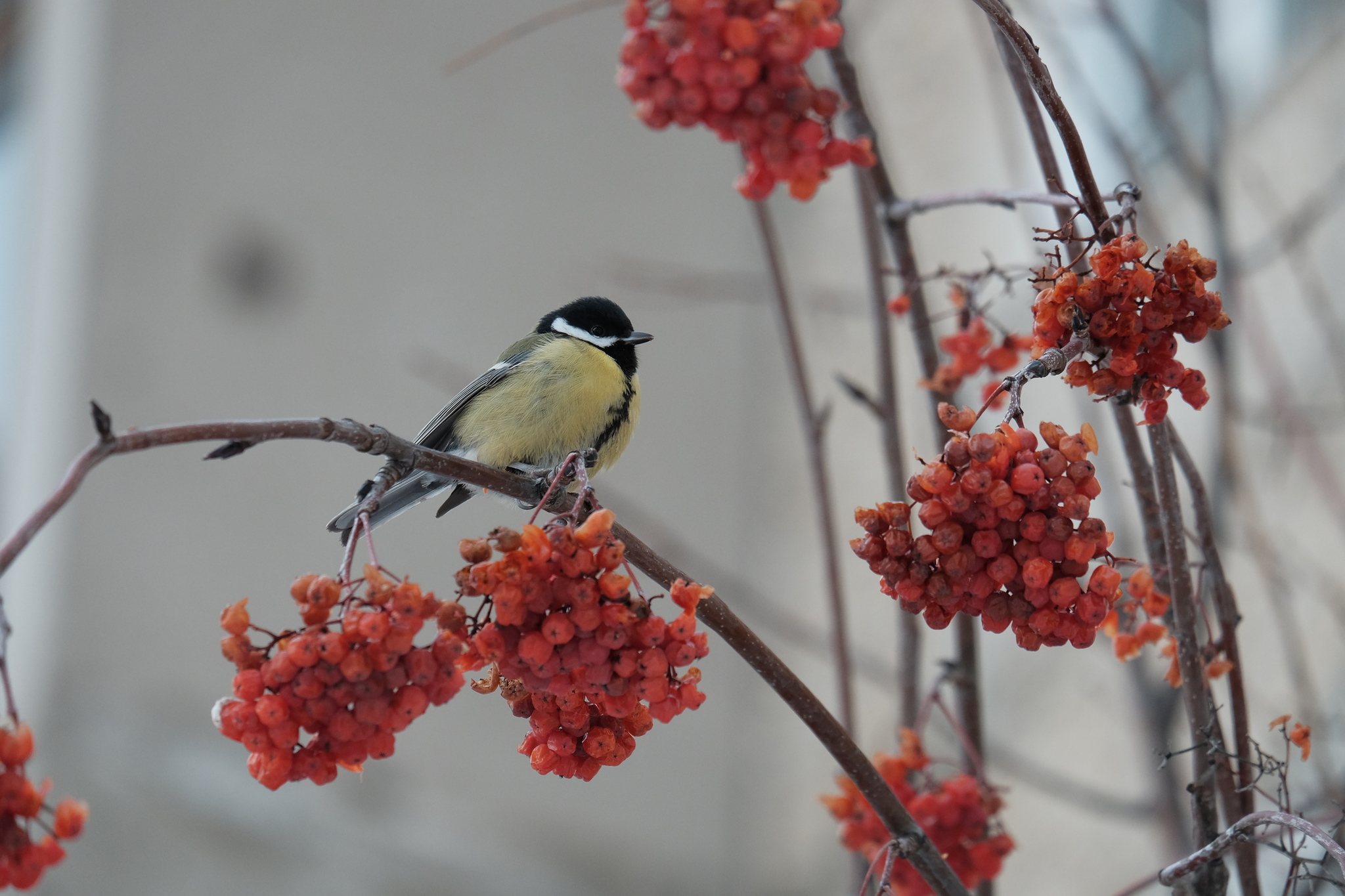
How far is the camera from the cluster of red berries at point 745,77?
0.57 m

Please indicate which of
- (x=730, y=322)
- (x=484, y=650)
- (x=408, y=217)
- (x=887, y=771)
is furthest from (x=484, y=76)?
(x=484, y=650)

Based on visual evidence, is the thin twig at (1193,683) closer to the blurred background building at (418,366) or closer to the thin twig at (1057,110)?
the thin twig at (1057,110)

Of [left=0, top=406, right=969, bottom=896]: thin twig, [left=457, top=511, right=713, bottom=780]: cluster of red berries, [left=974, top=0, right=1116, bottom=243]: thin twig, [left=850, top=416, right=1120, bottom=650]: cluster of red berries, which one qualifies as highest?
[left=974, top=0, right=1116, bottom=243]: thin twig

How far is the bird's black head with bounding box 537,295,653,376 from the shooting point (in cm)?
169

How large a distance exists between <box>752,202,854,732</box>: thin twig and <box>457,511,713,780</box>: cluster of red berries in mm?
465

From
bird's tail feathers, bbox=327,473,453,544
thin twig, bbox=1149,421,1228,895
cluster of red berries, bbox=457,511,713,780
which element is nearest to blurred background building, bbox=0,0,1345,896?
bird's tail feathers, bbox=327,473,453,544

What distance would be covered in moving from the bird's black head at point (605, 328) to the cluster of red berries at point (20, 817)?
1.07 metres

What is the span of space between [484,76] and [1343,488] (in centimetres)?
246

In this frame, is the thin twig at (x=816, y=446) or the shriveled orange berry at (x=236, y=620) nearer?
the shriveled orange berry at (x=236, y=620)

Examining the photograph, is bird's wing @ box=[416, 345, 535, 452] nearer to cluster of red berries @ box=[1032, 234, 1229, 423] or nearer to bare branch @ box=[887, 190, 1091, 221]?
bare branch @ box=[887, 190, 1091, 221]

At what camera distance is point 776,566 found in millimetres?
3889

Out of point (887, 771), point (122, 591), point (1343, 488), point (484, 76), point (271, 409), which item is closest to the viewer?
point (887, 771)

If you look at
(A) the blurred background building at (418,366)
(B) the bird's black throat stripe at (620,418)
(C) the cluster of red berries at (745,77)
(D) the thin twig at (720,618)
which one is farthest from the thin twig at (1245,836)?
(A) the blurred background building at (418,366)

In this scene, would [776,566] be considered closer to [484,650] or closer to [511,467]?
[511,467]
